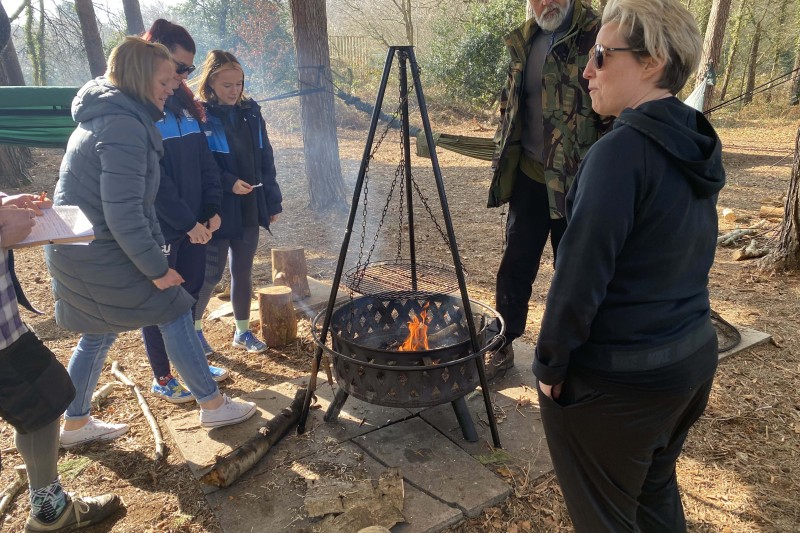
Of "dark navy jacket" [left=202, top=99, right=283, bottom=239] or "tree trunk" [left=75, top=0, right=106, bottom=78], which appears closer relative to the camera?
"dark navy jacket" [left=202, top=99, right=283, bottom=239]

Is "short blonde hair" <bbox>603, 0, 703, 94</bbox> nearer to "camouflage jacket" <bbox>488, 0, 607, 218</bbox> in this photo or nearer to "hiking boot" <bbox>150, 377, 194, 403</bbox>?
"camouflage jacket" <bbox>488, 0, 607, 218</bbox>

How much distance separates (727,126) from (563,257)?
55.0 feet

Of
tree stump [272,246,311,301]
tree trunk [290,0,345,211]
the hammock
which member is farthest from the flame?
tree trunk [290,0,345,211]

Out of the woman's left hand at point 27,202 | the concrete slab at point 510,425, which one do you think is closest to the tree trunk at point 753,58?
the concrete slab at point 510,425

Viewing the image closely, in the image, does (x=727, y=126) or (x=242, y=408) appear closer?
(x=242, y=408)

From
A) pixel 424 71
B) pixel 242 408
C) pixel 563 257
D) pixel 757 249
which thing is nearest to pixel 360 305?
pixel 242 408

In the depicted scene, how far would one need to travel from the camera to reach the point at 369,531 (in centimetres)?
199

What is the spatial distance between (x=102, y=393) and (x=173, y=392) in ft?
1.41

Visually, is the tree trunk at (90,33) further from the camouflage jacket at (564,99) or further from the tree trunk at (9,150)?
the camouflage jacket at (564,99)

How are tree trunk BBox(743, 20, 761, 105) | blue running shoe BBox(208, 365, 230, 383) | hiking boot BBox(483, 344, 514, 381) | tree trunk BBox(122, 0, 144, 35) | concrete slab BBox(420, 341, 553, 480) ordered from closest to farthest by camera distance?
1. concrete slab BBox(420, 341, 553, 480)
2. hiking boot BBox(483, 344, 514, 381)
3. blue running shoe BBox(208, 365, 230, 383)
4. tree trunk BBox(122, 0, 144, 35)
5. tree trunk BBox(743, 20, 761, 105)

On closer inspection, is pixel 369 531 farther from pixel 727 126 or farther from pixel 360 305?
pixel 727 126

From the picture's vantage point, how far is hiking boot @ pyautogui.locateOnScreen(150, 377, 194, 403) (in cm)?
312

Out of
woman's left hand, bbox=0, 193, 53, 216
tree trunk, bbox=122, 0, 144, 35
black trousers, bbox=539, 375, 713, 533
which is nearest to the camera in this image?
black trousers, bbox=539, 375, 713, 533

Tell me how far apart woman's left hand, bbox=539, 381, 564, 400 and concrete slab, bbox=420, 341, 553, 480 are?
109cm
